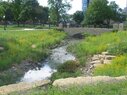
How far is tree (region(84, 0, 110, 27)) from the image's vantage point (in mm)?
81675

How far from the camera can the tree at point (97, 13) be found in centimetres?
8168

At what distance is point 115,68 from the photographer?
16891 millimetres

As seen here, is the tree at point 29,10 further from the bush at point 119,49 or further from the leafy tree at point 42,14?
the bush at point 119,49

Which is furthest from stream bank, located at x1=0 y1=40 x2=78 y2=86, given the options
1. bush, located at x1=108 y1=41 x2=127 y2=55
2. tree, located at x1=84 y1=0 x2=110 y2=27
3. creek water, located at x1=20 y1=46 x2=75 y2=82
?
tree, located at x1=84 y1=0 x2=110 y2=27

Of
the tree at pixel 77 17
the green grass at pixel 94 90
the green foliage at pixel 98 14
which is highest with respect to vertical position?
the green grass at pixel 94 90

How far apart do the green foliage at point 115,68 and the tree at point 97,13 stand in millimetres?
63323

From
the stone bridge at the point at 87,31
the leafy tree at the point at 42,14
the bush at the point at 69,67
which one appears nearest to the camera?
the bush at the point at 69,67

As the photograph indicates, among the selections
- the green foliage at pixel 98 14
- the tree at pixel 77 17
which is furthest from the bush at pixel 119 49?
the tree at pixel 77 17

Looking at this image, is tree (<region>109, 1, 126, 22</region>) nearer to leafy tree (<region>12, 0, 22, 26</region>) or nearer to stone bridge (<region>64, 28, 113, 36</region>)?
leafy tree (<region>12, 0, 22, 26</region>)

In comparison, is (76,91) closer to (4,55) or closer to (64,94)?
(64,94)

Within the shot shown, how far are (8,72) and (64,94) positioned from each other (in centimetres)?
1101

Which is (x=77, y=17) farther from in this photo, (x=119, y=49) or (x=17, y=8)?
(x=119, y=49)

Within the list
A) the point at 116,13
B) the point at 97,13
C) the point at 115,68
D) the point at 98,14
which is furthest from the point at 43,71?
the point at 116,13

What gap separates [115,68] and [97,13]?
65.5 m
